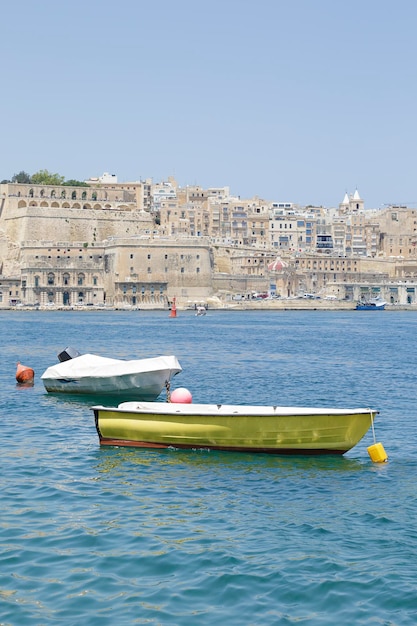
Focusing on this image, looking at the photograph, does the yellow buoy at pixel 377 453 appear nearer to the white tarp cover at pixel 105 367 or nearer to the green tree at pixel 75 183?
the white tarp cover at pixel 105 367

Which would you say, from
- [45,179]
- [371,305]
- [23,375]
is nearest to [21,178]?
[45,179]

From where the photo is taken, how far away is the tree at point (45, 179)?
10012 cm

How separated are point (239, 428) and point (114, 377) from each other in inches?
284

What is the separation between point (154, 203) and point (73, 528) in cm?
10649

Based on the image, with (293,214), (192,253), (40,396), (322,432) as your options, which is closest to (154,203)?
(293,214)

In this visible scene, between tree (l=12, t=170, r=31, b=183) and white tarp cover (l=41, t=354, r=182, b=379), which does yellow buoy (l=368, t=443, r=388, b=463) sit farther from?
tree (l=12, t=170, r=31, b=183)

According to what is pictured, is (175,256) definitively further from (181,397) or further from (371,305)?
(181,397)

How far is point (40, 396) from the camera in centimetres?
2164

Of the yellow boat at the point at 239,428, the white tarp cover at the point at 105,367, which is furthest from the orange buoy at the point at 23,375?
the yellow boat at the point at 239,428

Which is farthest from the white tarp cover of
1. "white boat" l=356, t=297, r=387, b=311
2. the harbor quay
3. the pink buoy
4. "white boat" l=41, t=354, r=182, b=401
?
"white boat" l=356, t=297, r=387, b=311

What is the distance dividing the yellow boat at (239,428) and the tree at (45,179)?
87628 millimetres

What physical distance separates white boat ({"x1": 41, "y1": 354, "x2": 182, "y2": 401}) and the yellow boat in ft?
18.7

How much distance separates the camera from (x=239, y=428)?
1391 centimetres

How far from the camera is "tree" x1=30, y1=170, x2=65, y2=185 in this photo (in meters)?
100
